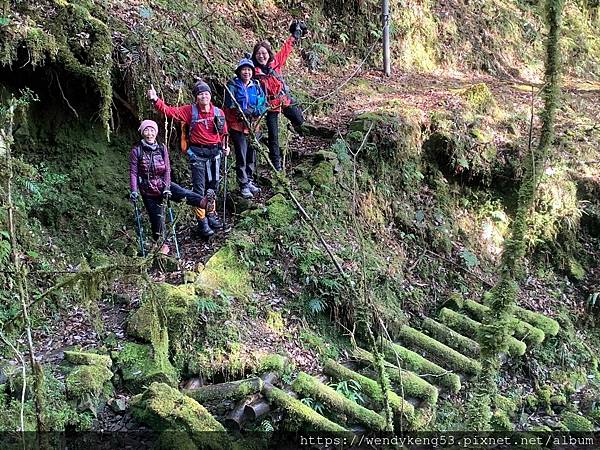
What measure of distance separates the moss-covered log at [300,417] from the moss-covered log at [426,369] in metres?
→ 1.84

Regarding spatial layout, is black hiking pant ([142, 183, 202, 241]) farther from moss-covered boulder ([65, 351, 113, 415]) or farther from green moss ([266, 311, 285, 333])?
moss-covered boulder ([65, 351, 113, 415])

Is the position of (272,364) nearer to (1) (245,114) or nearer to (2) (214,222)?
(2) (214,222)

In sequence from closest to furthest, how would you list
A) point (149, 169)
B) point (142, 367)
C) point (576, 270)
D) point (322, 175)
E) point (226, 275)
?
point (142, 367), point (149, 169), point (226, 275), point (322, 175), point (576, 270)

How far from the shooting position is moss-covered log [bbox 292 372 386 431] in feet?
20.6

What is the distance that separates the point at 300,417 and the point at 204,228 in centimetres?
342

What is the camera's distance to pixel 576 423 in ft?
27.0

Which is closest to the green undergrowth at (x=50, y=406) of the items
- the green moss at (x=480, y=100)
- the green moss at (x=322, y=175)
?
the green moss at (x=322, y=175)

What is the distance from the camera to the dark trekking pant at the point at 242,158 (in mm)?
8727

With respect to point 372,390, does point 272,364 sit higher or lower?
higher

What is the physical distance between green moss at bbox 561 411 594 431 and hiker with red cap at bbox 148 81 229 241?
6.03m

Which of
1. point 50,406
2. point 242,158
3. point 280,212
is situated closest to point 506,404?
point 280,212

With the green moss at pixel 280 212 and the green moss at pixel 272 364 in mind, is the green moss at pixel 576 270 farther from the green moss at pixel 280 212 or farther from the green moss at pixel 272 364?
the green moss at pixel 272 364

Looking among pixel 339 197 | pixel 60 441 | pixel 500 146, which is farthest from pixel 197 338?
pixel 500 146

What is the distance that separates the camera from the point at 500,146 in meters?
11.5
